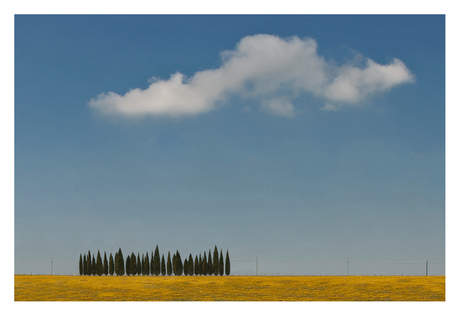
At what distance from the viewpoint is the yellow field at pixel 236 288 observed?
1348 inches

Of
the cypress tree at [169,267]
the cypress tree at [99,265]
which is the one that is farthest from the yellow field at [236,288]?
the cypress tree at [99,265]

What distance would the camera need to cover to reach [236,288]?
3866cm

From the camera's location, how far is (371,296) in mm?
35062

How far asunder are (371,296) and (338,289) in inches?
136

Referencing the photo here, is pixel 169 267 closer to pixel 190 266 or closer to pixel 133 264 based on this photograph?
pixel 190 266

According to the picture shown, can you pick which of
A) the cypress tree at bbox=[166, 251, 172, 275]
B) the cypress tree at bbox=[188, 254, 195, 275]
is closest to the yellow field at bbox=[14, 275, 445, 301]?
the cypress tree at bbox=[188, 254, 195, 275]

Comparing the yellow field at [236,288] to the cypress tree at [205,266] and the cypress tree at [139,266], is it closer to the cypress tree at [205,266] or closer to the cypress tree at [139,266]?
the cypress tree at [205,266]

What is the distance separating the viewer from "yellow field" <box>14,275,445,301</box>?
34.2 meters

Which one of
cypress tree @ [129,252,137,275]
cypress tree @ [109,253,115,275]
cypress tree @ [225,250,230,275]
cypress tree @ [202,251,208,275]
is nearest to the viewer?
cypress tree @ [225,250,230,275]

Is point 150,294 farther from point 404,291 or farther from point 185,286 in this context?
point 404,291

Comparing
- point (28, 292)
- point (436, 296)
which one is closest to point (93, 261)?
point (28, 292)

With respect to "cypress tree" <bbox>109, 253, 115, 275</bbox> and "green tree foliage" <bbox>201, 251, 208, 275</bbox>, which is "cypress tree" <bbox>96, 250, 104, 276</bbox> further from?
"green tree foliage" <bbox>201, 251, 208, 275</bbox>

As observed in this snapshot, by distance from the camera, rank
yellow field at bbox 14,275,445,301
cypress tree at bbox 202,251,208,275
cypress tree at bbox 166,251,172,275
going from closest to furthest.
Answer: yellow field at bbox 14,275,445,301
cypress tree at bbox 202,251,208,275
cypress tree at bbox 166,251,172,275

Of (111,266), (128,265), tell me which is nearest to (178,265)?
(128,265)
